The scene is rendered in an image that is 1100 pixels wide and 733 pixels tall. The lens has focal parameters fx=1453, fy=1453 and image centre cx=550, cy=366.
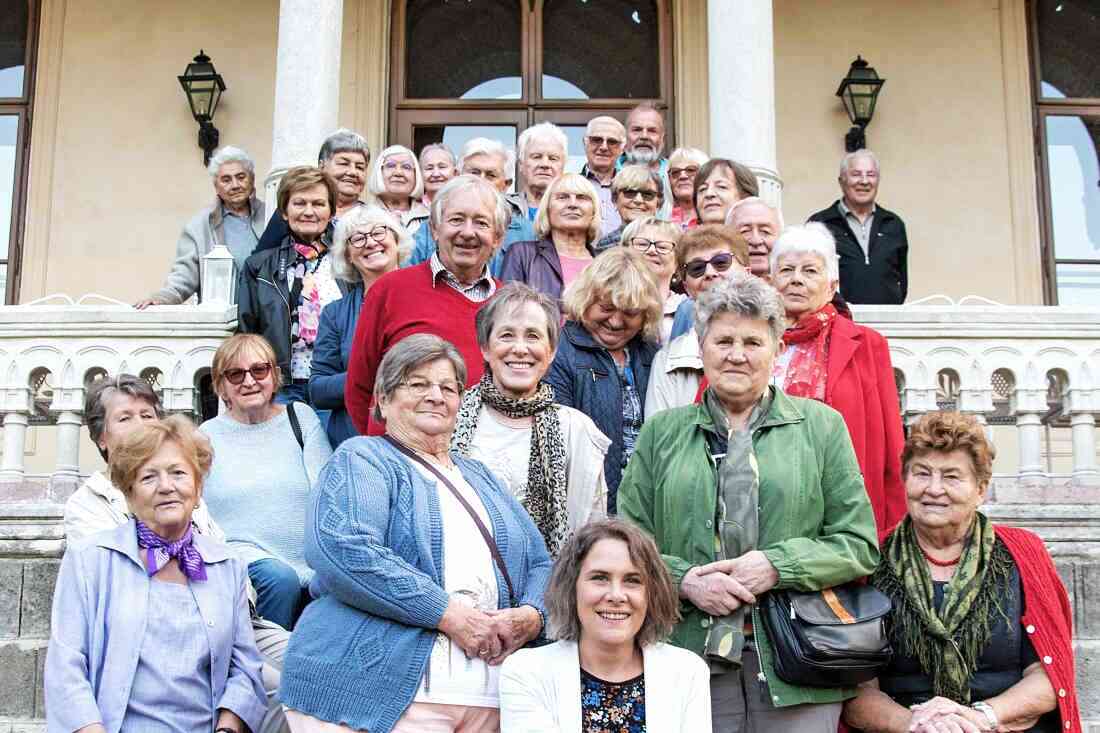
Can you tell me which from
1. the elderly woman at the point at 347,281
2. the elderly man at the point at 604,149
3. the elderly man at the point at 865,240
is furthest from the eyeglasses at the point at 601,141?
the elderly woman at the point at 347,281

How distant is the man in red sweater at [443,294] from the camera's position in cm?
464

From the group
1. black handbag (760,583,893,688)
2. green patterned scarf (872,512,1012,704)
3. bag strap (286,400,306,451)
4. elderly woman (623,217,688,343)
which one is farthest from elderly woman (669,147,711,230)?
black handbag (760,583,893,688)

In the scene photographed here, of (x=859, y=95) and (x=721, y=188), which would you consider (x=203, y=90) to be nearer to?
(x=859, y=95)

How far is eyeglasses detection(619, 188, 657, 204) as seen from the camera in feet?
19.4

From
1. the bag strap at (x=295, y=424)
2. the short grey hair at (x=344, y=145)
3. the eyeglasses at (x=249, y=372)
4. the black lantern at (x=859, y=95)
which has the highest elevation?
the black lantern at (x=859, y=95)

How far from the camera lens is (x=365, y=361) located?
4.67 metres

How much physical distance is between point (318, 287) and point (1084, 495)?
3126mm

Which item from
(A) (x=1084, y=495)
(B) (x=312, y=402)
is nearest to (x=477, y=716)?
(B) (x=312, y=402)

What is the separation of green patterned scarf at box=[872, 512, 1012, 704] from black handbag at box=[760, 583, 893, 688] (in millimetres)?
134

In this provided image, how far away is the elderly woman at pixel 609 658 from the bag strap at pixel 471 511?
137mm

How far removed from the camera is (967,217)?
395 inches

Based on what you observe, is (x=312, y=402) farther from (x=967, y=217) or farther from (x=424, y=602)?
(x=967, y=217)

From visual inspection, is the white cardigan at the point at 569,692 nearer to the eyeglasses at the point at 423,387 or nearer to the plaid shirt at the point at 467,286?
the eyeglasses at the point at 423,387

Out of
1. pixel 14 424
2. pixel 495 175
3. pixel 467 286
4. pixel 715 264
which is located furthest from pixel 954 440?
pixel 14 424
